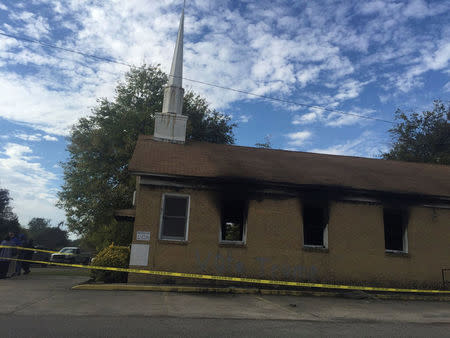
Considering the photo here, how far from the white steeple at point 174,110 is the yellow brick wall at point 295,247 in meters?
4.66

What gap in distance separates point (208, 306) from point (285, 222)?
5169mm

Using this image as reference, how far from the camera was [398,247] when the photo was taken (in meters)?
13.9

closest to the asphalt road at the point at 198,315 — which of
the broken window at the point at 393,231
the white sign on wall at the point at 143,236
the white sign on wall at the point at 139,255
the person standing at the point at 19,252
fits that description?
the white sign on wall at the point at 139,255

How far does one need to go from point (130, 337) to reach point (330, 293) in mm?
7887

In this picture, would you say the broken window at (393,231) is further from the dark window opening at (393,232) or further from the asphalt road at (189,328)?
the asphalt road at (189,328)

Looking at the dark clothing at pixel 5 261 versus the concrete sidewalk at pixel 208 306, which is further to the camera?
the dark clothing at pixel 5 261

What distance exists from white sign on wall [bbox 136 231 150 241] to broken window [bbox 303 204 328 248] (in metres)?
5.88

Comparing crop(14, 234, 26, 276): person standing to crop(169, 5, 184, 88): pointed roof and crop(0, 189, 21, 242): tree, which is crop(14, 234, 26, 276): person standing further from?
crop(0, 189, 21, 242): tree

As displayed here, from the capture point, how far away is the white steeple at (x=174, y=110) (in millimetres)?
15805

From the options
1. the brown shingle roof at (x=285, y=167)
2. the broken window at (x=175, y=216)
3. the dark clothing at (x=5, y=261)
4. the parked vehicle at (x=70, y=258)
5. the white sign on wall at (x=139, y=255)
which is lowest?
the parked vehicle at (x=70, y=258)

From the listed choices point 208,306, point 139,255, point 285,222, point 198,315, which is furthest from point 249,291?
point 198,315

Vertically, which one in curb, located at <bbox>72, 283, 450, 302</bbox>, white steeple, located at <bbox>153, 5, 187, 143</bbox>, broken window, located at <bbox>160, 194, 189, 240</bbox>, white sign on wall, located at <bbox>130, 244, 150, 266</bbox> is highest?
white steeple, located at <bbox>153, 5, 187, 143</bbox>

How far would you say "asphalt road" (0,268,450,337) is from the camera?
5602mm

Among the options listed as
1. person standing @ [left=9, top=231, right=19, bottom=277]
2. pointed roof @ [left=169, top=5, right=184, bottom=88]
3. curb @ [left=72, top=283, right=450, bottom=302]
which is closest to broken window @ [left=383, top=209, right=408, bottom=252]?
curb @ [left=72, top=283, right=450, bottom=302]
